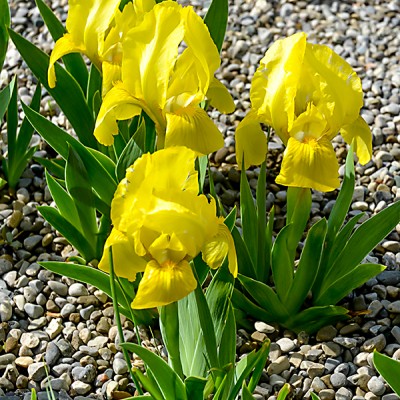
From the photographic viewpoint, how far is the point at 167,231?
171 centimetres

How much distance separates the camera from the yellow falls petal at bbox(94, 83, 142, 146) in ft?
6.99

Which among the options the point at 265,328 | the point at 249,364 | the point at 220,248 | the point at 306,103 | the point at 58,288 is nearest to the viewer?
the point at 220,248

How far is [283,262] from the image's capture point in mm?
2459

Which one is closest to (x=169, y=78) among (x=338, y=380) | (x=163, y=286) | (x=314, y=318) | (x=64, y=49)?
(x=64, y=49)

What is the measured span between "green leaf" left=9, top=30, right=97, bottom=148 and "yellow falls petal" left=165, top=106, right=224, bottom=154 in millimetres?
856

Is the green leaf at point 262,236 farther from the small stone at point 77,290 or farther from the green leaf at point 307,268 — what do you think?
the small stone at point 77,290

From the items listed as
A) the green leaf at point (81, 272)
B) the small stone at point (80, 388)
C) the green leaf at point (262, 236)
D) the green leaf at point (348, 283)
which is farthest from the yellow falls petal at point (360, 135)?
the small stone at point (80, 388)

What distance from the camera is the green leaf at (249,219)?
249 cm

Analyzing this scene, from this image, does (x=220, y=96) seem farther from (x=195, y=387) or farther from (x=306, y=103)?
(x=195, y=387)

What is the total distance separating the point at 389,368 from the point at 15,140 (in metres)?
1.81

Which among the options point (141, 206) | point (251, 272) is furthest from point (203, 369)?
point (141, 206)

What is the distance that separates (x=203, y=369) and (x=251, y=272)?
1.67 feet

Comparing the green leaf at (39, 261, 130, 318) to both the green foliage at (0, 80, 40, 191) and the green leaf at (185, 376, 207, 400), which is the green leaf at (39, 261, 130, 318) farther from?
the green foliage at (0, 80, 40, 191)

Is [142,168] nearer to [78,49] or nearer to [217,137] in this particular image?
[217,137]
